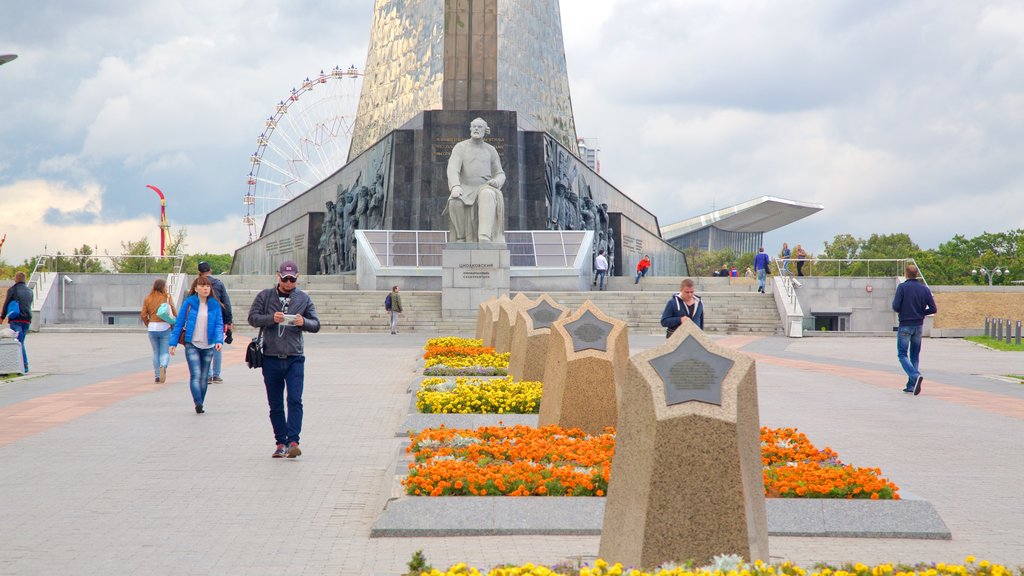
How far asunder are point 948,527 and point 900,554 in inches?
30.2

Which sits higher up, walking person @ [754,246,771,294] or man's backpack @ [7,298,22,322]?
walking person @ [754,246,771,294]

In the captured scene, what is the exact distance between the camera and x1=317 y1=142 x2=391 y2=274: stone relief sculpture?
3991cm

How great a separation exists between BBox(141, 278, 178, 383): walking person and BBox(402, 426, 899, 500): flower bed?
7042 millimetres

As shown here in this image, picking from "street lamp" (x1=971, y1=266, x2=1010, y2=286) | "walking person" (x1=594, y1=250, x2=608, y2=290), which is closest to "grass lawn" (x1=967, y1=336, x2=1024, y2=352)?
"walking person" (x1=594, y1=250, x2=608, y2=290)

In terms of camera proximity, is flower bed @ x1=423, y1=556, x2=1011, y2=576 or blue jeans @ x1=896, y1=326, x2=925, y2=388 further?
blue jeans @ x1=896, y1=326, x2=925, y2=388

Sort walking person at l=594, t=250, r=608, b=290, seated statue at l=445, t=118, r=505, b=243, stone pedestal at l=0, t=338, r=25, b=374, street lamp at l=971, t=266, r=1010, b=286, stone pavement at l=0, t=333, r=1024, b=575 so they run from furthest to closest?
street lamp at l=971, t=266, r=1010, b=286
walking person at l=594, t=250, r=608, b=290
seated statue at l=445, t=118, r=505, b=243
stone pedestal at l=0, t=338, r=25, b=374
stone pavement at l=0, t=333, r=1024, b=575

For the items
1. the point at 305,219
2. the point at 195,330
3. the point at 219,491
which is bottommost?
the point at 219,491

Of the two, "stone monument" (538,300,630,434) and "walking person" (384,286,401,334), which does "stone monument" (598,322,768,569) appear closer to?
"stone monument" (538,300,630,434)

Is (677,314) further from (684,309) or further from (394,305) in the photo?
(394,305)

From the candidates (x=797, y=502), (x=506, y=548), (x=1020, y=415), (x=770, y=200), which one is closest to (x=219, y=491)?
(x=506, y=548)

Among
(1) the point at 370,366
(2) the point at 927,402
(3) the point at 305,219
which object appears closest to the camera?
(2) the point at 927,402

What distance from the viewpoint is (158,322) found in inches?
558

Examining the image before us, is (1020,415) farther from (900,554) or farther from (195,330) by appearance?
(195,330)

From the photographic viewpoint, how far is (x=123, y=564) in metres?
5.31
